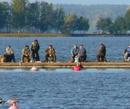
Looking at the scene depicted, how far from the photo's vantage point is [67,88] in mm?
43906

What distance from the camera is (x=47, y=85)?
4569 cm

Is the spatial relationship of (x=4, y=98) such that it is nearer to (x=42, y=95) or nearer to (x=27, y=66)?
(x=42, y=95)

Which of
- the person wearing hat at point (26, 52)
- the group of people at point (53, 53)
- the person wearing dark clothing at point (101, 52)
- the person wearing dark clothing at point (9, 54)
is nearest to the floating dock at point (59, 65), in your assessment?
the group of people at point (53, 53)

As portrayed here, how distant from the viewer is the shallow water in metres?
36.5

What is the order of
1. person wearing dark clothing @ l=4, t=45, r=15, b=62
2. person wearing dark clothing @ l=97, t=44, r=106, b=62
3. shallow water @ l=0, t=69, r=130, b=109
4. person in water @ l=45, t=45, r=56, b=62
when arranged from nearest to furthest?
shallow water @ l=0, t=69, r=130, b=109 → person in water @ l=45, t=45, r=56, b=62 → person wearing dark clothing @ l=97, t=44, r=106, b=62 → person wearing dark clothing @ l=4, t=45, r=15, b=62

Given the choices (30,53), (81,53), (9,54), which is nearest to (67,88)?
(81,53)

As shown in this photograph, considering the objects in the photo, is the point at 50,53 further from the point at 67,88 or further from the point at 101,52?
the point at 67,88

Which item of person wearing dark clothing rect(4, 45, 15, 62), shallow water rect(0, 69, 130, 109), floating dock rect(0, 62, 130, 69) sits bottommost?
shallow water rect(0, 69, 130, 109)

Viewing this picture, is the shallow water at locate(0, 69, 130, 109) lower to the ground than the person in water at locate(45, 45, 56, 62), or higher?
lower

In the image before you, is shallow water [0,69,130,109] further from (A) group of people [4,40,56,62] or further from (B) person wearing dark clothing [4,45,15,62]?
(B) person wearing dark clothing [4,45,15,62]

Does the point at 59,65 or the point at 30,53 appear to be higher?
the point at 30,53

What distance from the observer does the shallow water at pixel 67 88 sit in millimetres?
36531

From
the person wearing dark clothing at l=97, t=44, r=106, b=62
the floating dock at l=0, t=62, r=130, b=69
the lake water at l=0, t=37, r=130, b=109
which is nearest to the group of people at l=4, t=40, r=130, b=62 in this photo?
the person wearing dark clothing at l=97, t=44, r=106, b=62

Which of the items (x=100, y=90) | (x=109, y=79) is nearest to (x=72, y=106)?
(x=100, y=90)
